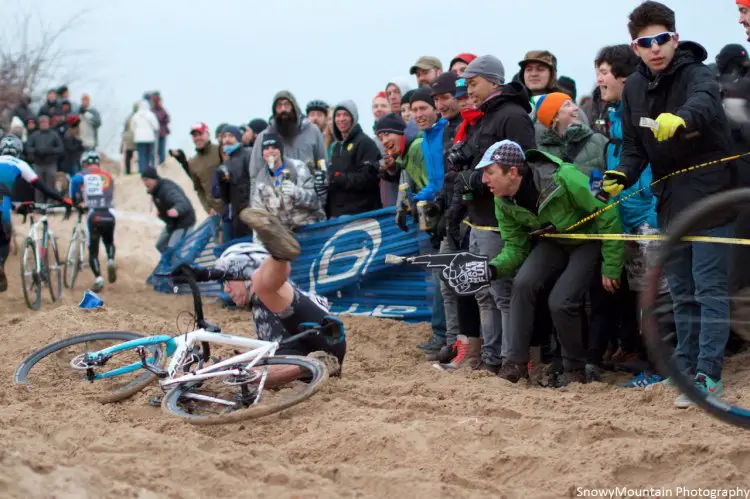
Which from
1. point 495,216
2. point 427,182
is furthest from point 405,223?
point 495,216

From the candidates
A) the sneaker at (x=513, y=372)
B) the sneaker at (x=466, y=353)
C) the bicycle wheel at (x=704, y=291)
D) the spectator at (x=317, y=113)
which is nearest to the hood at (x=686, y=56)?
the bicycle wheel at (x=704, y=291)

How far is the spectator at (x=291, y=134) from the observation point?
11.6 meters

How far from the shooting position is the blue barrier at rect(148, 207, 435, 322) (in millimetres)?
10539

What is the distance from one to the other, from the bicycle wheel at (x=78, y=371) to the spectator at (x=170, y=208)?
24.2 feet

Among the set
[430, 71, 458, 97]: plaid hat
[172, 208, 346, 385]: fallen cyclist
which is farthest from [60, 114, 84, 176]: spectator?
[172, 208, 346, 385]: fallen cyclist

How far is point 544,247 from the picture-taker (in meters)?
7.54

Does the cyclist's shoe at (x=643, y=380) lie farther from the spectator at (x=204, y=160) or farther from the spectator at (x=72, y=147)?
the spectator at (x=72, y=147)

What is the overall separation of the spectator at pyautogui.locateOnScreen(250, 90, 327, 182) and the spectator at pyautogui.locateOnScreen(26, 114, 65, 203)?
8.67 m

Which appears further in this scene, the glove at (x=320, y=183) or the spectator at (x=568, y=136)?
the glove at (x=320, y=183)

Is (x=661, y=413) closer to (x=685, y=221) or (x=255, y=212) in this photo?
(x=685, y=221)

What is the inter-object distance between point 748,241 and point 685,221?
690 mm

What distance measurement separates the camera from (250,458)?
5301 mm

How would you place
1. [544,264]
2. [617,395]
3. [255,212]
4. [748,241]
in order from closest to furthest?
[748,241] → [255,212] → [617,395] → [544,264]

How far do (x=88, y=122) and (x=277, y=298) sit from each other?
56.6ft
